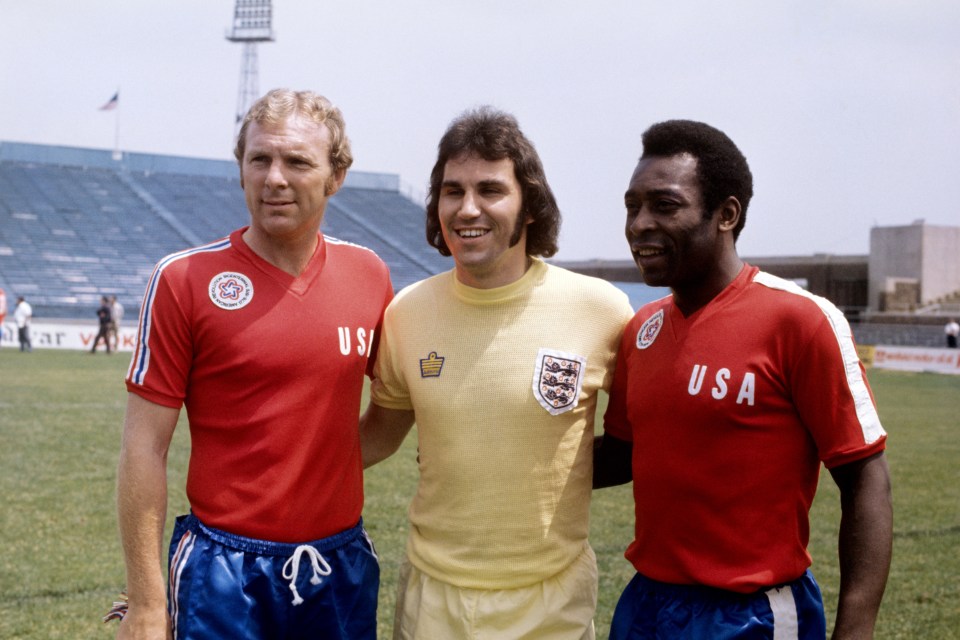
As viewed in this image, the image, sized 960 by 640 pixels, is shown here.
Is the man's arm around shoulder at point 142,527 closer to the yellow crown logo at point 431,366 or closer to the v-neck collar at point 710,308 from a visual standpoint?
the yellow crown logo at point 431,366

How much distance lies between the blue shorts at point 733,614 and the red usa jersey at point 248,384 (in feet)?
3.24

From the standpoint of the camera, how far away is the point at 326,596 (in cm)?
297

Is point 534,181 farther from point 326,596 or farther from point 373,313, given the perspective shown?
point 326,596

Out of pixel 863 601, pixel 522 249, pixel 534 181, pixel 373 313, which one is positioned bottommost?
pixel 863 601

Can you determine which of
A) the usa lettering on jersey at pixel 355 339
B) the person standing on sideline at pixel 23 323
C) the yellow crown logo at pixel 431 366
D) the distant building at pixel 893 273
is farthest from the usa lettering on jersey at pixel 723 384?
the distant building at pixel 893 273

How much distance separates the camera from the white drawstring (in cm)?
290

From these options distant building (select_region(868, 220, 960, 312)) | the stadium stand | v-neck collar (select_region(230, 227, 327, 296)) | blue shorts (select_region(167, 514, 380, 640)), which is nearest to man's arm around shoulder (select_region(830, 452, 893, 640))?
blue shorts (select_region(167, 514, 380, 640))

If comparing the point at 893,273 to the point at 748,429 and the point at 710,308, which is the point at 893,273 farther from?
the point at 748,429

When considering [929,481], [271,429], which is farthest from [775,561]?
[929,481]

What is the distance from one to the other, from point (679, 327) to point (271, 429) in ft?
3.98

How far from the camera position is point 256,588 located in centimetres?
289

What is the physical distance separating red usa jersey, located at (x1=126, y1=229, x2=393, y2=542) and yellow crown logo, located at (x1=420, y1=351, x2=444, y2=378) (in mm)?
249

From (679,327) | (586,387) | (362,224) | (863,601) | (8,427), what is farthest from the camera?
(362,224)

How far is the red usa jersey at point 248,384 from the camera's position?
2.87 metres
